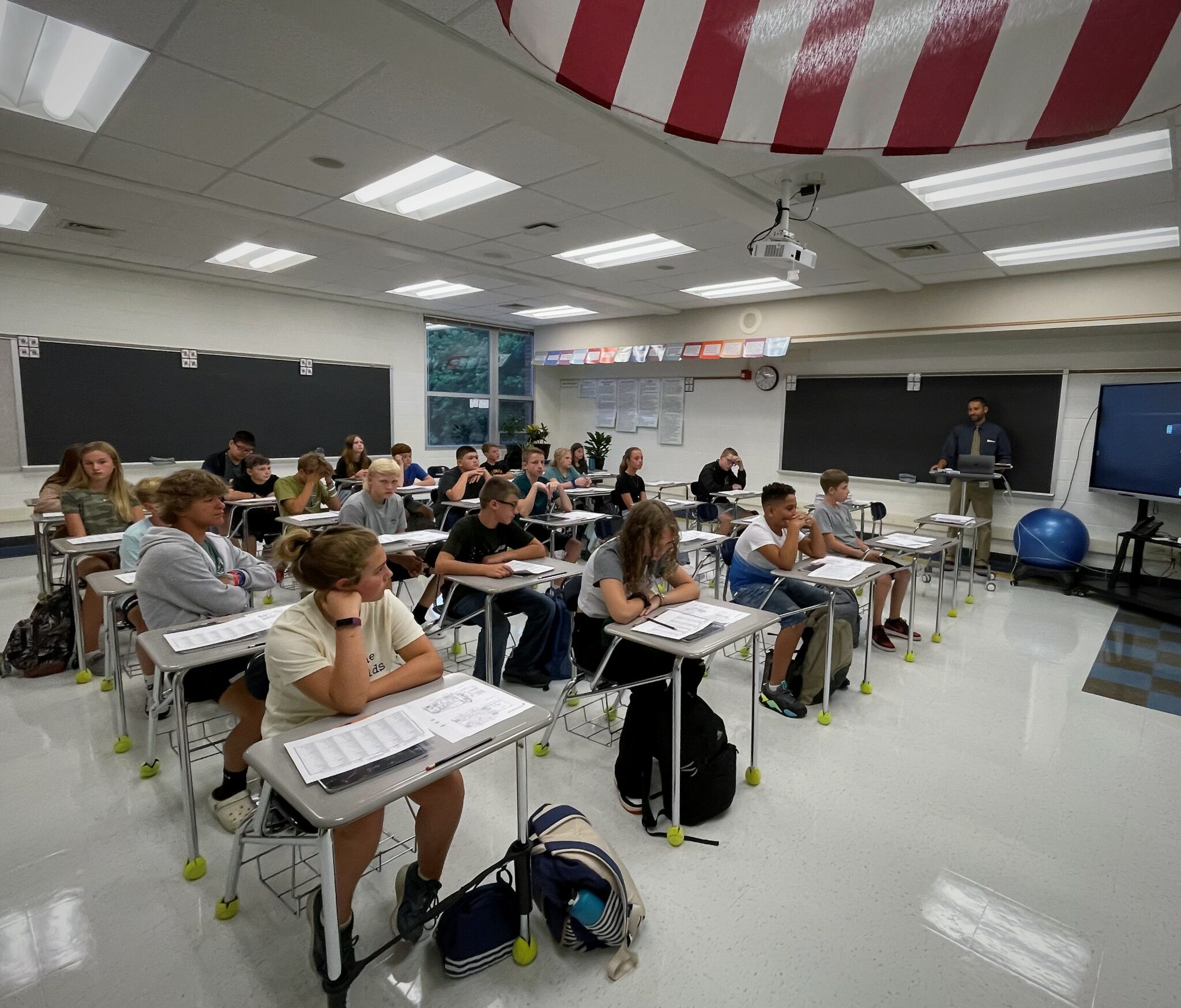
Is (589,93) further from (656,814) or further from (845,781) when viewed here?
(845,781)

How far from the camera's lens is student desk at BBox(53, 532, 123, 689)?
3.30 meters

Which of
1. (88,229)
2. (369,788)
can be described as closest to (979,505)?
(369,788)

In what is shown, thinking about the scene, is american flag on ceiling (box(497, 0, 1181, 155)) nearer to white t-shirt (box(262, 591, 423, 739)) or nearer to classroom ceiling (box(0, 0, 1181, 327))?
classroom ceiling (box(0, 0, 1181, 327))

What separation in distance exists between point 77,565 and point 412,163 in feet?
9.66

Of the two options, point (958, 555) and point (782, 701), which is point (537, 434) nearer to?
point (958, 555)

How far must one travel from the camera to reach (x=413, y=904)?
1712mm

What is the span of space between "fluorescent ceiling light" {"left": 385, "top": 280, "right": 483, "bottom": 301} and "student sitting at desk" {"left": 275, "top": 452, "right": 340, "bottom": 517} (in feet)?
8.65

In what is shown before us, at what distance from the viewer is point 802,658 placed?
3.31 m

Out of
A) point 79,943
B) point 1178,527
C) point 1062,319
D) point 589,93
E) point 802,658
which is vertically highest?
point 1062,319

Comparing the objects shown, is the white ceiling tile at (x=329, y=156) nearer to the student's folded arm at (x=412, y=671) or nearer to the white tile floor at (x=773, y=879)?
the student's folded arm at (x=412, y=671)

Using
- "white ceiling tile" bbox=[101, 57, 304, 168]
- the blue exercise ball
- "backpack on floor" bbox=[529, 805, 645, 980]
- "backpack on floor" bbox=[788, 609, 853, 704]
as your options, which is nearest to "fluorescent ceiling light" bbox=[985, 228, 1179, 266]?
the blue exercise ball

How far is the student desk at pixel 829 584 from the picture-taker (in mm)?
2984

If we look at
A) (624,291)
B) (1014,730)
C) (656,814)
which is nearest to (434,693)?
(656,814)

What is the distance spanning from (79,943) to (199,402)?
6403 mm
